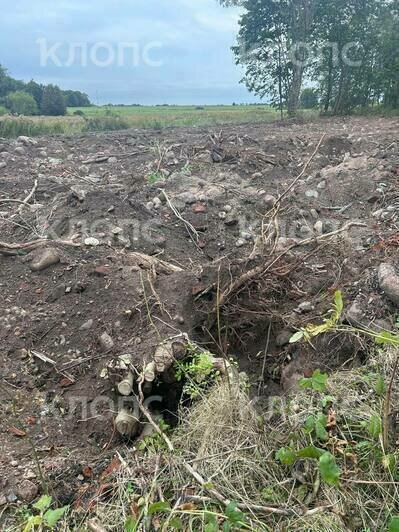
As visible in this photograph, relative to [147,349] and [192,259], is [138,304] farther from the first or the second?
[192,259]

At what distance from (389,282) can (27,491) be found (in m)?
2.04

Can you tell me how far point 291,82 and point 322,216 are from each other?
A: 38.1 feet

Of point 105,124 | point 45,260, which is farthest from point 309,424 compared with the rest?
point 105,124

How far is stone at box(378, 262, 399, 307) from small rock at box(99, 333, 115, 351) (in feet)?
5.00

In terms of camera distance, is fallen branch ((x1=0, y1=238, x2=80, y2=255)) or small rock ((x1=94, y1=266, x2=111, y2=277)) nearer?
small rock ((x1=94, y1=266, x2=111, y2=277))

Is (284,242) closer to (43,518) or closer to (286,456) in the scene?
(286,456)

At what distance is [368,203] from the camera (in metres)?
5.08

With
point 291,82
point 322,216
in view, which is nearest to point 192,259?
point 322,216

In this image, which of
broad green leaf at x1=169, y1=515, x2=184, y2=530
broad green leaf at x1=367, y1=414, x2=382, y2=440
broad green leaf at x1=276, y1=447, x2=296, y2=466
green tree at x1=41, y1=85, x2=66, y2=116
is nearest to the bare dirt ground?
broad green leaf at x1=169, y1=515, x2=184, y2=530

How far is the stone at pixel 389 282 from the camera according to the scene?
9.43 ft

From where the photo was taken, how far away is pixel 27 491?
2.25 m

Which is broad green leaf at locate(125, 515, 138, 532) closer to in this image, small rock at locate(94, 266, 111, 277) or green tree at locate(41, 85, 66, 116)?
small rock at locate(94, 266, 111, 277)

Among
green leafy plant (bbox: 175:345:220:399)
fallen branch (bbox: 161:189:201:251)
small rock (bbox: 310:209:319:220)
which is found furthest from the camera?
small rock (bbox: 310:209:319:220)

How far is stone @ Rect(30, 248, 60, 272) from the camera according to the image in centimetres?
376
